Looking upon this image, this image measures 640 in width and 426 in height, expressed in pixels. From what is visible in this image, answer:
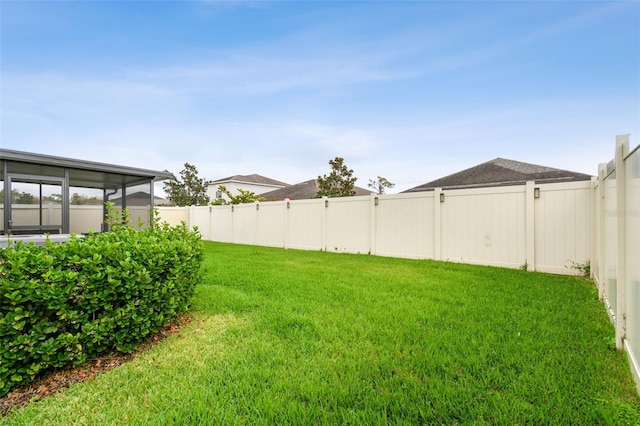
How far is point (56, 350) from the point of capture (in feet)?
7.26

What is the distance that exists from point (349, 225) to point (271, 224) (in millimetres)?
3675

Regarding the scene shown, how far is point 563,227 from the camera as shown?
5.60 metres

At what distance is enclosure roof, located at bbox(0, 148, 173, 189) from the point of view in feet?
21.9

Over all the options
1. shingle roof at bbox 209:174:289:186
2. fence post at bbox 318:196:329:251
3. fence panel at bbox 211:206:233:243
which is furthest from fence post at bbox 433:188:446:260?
shingle roof at bbox 209:174:289:186

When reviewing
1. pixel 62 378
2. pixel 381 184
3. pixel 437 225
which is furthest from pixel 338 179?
pixel 62 378

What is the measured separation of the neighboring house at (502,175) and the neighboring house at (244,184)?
18353 mm

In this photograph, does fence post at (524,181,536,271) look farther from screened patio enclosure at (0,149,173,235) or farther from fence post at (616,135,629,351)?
screened patio enclosure at (0,149,173,235)

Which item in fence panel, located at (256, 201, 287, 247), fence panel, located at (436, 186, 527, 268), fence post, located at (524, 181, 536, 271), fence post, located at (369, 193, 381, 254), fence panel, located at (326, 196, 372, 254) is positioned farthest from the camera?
fence panel, located at (256, 201, 287, 247)

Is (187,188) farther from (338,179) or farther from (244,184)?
(338,179)

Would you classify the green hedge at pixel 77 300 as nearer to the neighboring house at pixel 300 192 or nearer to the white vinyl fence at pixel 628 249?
the white vinyl fence at pixel 628 249

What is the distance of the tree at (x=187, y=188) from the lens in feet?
89.7

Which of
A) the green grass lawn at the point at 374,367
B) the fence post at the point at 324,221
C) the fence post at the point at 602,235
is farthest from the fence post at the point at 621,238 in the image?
the fence post at the point at 324,221

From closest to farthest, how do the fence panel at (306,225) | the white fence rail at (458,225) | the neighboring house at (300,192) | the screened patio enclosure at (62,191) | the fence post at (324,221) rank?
1. the white fence rail at (458,225)
2. the screened patio enclosure at (62,191)
3. the fence post at (324,221)
4. the fence panel at (306,225)
5. the neighboring house at (300,192)

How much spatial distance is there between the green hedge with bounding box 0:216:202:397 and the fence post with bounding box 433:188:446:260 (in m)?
6.05
